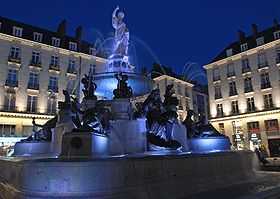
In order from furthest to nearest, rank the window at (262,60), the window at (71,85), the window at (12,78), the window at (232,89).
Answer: the window at (232,89) → the window at (71,85) → the window at (262,60) → the window at (12,78)

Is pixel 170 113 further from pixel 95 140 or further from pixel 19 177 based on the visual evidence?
pixel 19 177

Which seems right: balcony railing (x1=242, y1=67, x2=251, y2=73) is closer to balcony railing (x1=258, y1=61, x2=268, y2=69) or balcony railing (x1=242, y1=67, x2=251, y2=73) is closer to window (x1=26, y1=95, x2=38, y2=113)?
balcony railing (x1=258, y1=61, x2=268, y2=69)

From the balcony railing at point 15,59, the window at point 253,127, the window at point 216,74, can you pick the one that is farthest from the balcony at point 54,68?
the window at point 253,127

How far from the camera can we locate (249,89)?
41.5m

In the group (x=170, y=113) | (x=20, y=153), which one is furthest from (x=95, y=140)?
(x=20, y=153)

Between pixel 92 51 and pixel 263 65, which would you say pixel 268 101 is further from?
pixel 92 51

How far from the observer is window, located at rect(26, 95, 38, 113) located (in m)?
37.4

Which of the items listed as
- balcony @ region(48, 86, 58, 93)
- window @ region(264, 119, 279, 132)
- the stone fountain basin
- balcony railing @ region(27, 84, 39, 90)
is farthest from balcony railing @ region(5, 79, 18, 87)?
window @ region(264, 119, 279, 132)

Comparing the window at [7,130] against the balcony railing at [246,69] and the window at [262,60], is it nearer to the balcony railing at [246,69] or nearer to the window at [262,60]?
the balcony railing at [246,69]

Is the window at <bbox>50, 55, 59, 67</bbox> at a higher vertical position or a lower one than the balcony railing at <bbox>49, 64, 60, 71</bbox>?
→ higher

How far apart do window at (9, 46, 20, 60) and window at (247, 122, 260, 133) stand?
115 feet

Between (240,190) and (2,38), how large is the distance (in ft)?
122

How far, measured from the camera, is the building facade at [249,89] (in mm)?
37281

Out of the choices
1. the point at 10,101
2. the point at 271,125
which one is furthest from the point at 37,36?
the point at 271,125
